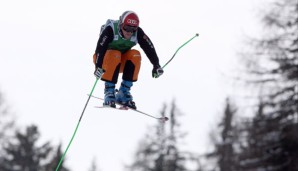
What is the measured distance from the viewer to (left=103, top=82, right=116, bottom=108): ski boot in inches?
368

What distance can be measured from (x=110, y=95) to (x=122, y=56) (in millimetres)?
668

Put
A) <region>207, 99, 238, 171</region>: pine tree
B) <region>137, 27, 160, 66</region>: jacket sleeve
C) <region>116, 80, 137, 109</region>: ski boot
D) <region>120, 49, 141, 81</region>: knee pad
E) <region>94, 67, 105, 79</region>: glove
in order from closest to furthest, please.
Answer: <region>94, 67, 105, 79</region>: glove < <region>137, 27, 160, 66</region>: jacket sleeve < <region>120, 49, 141, 81</region>: knee pad < <region>116, 80, 137, 109</region>: ski boot < <region>207, 99, 238, 171</region>: pine tree

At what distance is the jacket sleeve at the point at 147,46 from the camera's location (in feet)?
30.5

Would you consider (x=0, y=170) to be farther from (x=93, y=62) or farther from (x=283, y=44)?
(x=93, y=62)

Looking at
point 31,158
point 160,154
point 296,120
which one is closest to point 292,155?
point 296,120

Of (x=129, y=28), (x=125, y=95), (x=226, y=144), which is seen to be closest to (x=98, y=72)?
(x=129, y=28)

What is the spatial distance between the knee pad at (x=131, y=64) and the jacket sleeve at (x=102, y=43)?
2.01ft

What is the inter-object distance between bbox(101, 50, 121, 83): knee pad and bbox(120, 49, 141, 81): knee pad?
0.23m

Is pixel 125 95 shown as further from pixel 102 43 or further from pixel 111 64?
pixel 102 43

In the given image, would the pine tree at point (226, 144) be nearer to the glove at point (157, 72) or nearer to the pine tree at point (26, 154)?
the pine tree at point (26, 154)

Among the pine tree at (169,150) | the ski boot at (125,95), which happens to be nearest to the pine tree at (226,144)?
the pine tree at (169,150)

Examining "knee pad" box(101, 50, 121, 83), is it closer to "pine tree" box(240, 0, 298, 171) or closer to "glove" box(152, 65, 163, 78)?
"glove" box(152, 65, 163, 78)

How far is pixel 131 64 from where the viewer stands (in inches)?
372

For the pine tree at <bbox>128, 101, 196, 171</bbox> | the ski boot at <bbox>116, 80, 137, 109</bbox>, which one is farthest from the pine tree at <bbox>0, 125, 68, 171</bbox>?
the ski boot at <bbox>116, 80, 137, 109</bbox>
